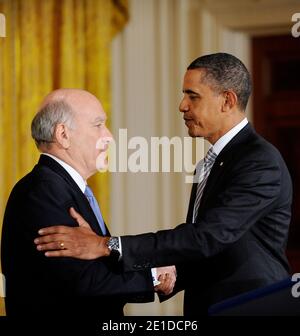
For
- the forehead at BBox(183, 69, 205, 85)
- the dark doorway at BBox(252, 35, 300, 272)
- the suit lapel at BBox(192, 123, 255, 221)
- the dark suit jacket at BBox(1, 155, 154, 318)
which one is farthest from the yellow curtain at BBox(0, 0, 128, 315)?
the dark suit jacket at BBox(1, 155, 154, 318)

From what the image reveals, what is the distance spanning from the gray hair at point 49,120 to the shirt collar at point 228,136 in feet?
1.38

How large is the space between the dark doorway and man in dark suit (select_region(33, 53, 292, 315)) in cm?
138

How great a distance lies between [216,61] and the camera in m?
2.03

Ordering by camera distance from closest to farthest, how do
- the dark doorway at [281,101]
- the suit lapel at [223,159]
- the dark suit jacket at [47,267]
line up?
the dark suit jacket at [47,267] → the suit lapel at [223,159] → the dark doorway at [281,101]

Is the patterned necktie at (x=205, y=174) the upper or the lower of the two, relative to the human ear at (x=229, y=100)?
lower

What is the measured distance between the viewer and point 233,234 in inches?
72.3

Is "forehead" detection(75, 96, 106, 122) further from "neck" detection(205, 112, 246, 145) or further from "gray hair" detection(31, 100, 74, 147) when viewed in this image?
"neck" detection(205, 112, 246, 145)

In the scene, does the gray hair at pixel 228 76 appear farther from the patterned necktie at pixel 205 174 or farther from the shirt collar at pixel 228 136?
the patterned necktie at pixel 205 174

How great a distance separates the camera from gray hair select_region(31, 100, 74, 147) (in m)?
1.84

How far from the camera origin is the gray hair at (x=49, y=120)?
6.03 feet

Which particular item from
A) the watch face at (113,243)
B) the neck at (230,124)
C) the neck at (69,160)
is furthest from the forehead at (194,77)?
the watch face at (113,243)

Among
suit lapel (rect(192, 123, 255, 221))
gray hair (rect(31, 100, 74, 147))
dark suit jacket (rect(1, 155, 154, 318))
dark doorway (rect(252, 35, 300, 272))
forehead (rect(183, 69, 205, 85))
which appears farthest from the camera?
dark doorway (rect(252, 35, 300, 272))

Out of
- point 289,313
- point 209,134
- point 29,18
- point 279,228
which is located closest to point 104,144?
point 209,134
